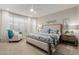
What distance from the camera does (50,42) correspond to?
2.07 metres

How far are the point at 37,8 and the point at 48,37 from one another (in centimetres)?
81

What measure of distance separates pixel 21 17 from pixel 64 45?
134 cm

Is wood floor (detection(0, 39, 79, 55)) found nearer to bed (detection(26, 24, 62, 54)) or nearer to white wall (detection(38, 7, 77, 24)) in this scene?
bed (detection(26, 24, 62, 54))

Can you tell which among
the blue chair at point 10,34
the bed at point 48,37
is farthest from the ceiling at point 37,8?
the blue chair at point 10,34

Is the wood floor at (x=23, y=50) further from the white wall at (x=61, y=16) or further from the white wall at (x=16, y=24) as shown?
the white wall at (x=61, y=16)

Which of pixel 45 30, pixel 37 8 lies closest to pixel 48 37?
pixel 45 30

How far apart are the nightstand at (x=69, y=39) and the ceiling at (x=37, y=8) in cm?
72

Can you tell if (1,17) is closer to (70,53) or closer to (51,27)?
(51,27)

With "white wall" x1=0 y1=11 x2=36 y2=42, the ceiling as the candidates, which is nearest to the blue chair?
"white wall" x1=0 y1=11 x2=36 y2=42

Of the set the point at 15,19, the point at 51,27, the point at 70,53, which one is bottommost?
the point at 70,53

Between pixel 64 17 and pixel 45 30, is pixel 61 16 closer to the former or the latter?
Result: pixel 64 17

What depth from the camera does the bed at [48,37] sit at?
208cm

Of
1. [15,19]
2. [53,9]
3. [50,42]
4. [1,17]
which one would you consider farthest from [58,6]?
[1,17]

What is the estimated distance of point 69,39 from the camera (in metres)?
2.07
